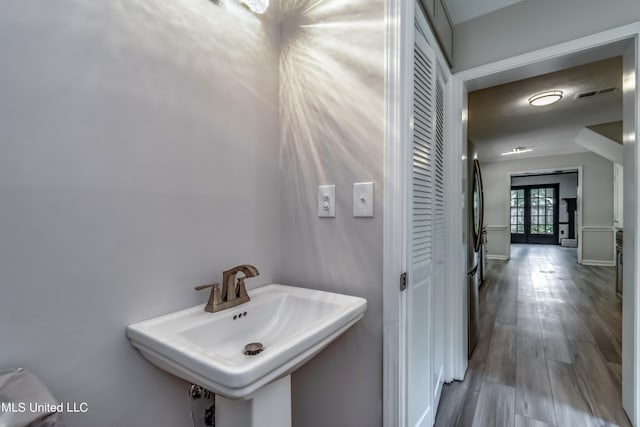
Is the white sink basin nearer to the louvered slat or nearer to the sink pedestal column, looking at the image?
the sink pedestal column

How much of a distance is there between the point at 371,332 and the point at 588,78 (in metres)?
3.59

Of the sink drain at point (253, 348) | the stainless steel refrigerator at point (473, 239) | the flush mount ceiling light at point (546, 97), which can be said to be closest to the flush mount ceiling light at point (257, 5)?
the sink drain at point (253, 348)

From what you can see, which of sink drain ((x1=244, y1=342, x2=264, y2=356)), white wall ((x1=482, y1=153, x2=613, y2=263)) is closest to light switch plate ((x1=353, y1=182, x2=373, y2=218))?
sink drain ((x1=244, y1=342, x2=264, y2=356))

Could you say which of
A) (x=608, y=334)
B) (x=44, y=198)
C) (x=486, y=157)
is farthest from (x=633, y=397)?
(x=486, y=157)

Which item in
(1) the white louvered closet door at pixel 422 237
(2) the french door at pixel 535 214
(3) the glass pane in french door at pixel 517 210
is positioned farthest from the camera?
(3) the glass pane in french door at pixel 517 210

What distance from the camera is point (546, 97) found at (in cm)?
313

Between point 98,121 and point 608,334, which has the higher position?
point 98,121

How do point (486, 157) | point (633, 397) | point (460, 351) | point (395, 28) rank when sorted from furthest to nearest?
point (486, 157), point (460, 351), point (633, 397), point (395, 28)

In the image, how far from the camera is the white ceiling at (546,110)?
2771 mm

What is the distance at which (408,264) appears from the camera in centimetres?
107

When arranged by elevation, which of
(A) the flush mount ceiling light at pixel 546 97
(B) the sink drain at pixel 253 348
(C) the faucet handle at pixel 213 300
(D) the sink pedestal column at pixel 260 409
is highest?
(A) the flush mount ceiling light at pixel 546 97

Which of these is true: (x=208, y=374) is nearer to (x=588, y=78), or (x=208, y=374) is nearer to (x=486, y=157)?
(x=588, y=78)

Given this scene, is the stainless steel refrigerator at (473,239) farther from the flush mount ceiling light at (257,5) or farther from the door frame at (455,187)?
the flush mount ceiling light at (257,5)

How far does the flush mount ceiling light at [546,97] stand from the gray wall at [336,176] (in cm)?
318
